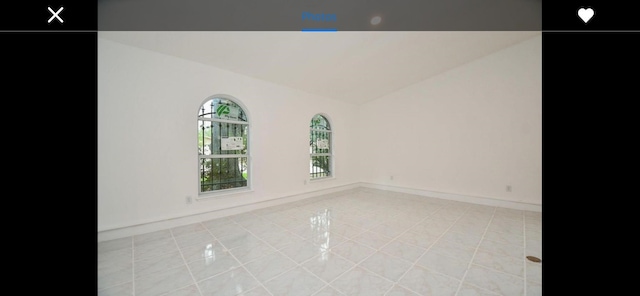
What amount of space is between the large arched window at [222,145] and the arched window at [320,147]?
172 cm

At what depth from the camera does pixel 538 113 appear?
3.81 meters

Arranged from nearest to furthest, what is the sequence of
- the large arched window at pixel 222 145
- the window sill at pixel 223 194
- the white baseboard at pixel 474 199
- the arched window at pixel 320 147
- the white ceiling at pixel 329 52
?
the white ceiling at pixel 329 52 < the window sill at pixel 223 194 < the large arched window at pixel 222 145 < the white baseboard at pixel 474 199 < the arched window at pixel 320 147

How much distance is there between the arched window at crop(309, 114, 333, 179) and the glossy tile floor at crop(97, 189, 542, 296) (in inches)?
77.4

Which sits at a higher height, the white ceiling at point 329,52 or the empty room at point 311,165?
the white ceiling at point 329,52

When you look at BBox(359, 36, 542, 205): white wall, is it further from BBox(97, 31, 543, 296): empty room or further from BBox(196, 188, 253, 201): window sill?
BBox(196, 188, 253, 201): window sill

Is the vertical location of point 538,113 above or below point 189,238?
above

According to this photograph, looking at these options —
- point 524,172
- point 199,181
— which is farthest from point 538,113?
point 199,181

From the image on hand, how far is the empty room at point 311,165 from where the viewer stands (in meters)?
2.03

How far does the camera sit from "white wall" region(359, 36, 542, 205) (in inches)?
153

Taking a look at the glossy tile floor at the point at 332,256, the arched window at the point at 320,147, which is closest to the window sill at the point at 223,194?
the glossy tile floor at the point at 332,256

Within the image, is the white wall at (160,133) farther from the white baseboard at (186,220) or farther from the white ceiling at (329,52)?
the white ceiling at (329,52)
